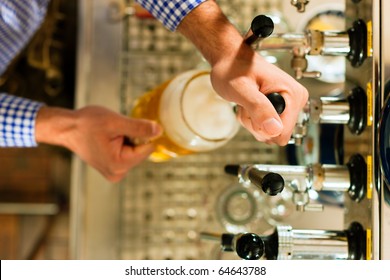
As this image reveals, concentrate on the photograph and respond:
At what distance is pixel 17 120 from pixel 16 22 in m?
0.21

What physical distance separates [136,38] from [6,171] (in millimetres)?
1162

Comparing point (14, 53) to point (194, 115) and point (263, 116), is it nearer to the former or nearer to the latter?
point (194, 115)

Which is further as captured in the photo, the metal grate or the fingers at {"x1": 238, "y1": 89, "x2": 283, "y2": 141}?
the metal grate

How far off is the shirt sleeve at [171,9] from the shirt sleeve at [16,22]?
1.02ft

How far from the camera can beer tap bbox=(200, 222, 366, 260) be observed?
2.31ft

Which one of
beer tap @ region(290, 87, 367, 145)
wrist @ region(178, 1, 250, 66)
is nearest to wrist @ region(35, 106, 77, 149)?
wrist @ region(178, 1, 250, 66)

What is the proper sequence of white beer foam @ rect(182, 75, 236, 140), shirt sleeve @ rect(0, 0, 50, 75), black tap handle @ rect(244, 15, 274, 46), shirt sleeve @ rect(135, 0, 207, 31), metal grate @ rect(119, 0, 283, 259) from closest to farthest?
black tap handle @ rect(244, 15, 274, 46) → shirt sleeve @ rect(135, 0, 207, 31) → white beer foam @ rect(182, 75, 236, 140) → shirt sleeve @ rect(0, 0, 50, 75) → metal grate @ rect(119, 0, 283, 259)

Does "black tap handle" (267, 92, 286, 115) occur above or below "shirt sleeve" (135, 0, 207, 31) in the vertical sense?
below

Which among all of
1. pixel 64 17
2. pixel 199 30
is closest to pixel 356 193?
pixel 199 30

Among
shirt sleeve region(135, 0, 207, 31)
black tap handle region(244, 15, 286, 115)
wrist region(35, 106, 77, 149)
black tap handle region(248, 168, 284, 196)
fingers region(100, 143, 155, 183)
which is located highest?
shirt sleeve region(135, 0, 207, 31)

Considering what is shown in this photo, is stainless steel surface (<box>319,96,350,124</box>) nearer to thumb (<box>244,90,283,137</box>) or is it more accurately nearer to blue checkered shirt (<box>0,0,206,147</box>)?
thumb (<box>244,90,283,137</box>)

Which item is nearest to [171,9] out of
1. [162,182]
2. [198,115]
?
[198,115]

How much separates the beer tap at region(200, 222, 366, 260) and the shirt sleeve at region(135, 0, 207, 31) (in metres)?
0.32
